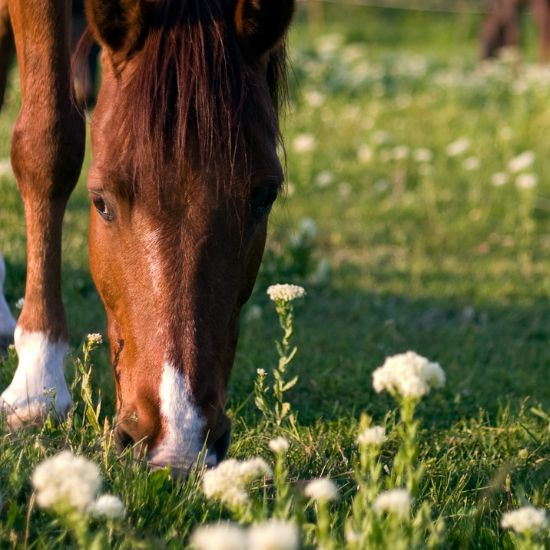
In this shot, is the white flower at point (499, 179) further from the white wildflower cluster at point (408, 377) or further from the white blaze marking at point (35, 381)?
the white wildflower cluster at point (408, 377)

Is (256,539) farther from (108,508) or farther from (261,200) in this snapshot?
(261,200)

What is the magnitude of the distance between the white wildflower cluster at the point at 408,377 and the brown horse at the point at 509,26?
15777 millimetres

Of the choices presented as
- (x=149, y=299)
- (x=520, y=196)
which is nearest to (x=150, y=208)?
(x=149, y=299)

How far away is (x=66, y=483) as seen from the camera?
1.63m

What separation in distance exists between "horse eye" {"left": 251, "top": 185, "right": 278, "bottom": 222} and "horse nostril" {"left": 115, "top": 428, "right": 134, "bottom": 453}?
696mm

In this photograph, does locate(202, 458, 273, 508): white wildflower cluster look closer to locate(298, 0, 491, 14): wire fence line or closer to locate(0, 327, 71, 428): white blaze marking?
locate(0, 327, 71, 428): white blaze marking

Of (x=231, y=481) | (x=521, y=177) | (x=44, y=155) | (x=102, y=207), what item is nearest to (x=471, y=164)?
(x=521, y=177)

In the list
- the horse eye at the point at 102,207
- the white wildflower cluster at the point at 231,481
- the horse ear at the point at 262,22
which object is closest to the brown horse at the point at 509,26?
the horse ear at the point at 262,22

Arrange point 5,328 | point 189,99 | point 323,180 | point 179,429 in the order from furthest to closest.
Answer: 1. point 323,180
2. point 5,328
3. point 189,99
4. point 179,429

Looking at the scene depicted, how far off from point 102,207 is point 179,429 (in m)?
0.74

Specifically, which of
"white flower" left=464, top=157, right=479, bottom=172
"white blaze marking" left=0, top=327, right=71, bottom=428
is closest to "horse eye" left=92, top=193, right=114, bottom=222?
"white blaze marking" left=0, top=327, right=71, bottom=428

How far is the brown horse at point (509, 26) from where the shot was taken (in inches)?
666

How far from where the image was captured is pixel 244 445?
285 cm

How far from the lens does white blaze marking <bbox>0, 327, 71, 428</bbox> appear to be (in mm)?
2875
